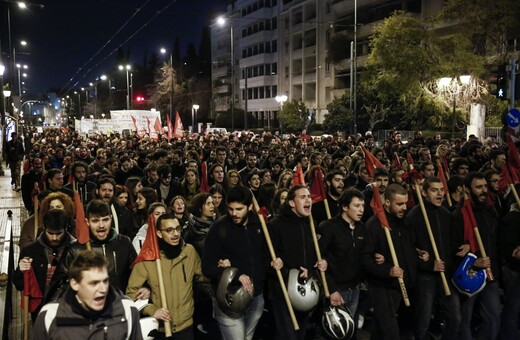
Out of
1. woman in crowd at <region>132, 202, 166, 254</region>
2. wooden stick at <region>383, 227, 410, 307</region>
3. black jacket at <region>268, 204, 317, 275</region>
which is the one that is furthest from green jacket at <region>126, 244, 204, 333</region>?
wooden stick at <region>383, 227, 410, 307</region>

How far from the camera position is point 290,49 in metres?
64.5

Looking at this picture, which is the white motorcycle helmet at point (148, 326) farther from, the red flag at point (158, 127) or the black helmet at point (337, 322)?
the red flag at point (158, 127)

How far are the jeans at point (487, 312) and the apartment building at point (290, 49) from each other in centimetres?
3968

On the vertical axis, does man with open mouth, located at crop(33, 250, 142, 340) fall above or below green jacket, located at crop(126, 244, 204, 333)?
above

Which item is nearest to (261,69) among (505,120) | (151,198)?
(505,120)

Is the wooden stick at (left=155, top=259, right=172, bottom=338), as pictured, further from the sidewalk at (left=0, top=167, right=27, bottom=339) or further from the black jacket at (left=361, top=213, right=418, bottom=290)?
the sidewalk at (left=0, top=167, right=27, bottom=339)

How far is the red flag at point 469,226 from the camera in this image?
5.99 metres

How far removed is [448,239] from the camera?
20.0 ft

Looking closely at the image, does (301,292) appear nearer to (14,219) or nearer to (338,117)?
(14,219)

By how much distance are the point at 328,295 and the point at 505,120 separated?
977 centimetres

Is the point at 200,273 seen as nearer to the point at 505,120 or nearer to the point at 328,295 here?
the point at 328,295

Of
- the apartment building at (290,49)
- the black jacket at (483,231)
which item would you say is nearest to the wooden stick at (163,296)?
the black jacket at (483,231)

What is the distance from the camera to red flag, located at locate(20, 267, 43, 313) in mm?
5512

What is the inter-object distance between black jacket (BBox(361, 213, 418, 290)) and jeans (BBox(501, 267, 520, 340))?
106 centimetres
